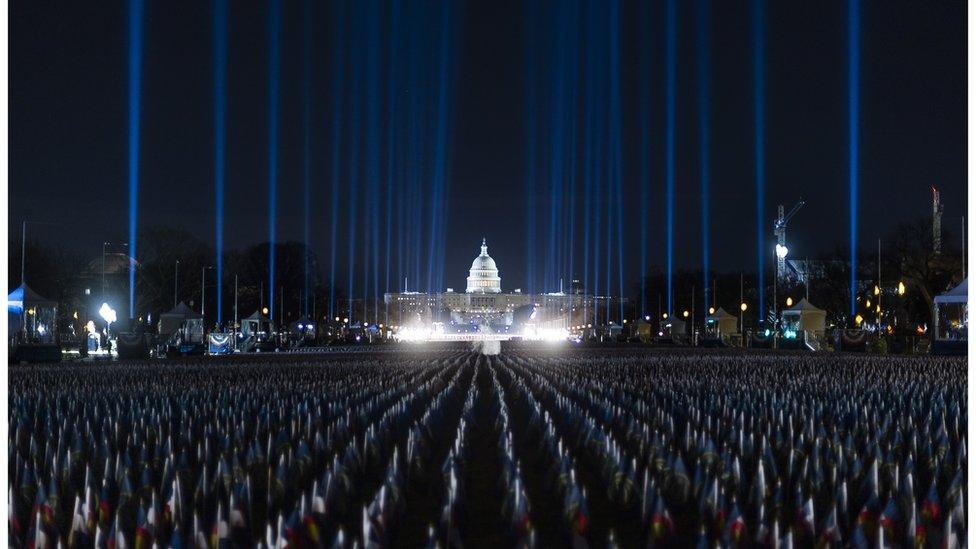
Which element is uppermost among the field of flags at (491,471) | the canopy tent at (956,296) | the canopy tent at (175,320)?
the canopy tent at (956,296)

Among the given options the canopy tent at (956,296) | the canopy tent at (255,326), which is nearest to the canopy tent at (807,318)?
the canopy tent at (956,296)

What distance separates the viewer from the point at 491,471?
34.9 ft

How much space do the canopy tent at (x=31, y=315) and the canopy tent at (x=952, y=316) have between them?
106ft

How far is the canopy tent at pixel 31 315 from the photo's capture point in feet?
142

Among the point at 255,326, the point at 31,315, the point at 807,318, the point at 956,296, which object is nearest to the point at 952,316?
the point at 807,318

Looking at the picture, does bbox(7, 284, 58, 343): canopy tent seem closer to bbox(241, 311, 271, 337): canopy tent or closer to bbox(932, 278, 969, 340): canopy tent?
bbox(241, 311, 271, 337): canopy tent

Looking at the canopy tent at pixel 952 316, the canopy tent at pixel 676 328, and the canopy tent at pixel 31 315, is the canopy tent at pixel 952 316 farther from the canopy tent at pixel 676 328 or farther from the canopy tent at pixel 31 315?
the canopy tent at pixel 676 328

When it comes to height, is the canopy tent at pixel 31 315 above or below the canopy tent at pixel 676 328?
above

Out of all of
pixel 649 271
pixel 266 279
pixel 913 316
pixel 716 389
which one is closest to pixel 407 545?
pixel 716 389

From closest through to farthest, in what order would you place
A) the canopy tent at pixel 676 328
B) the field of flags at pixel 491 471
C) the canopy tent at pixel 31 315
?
the field of flags at pixel 491 471 < the canopy tent at pixel 31 315 < the canopy tent at pixel 676 328

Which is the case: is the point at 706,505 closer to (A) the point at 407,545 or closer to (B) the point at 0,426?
(A) the point at 407,545

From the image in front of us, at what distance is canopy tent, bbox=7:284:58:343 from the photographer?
1702 inches

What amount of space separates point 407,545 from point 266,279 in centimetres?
11403

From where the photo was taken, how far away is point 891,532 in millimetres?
6633
